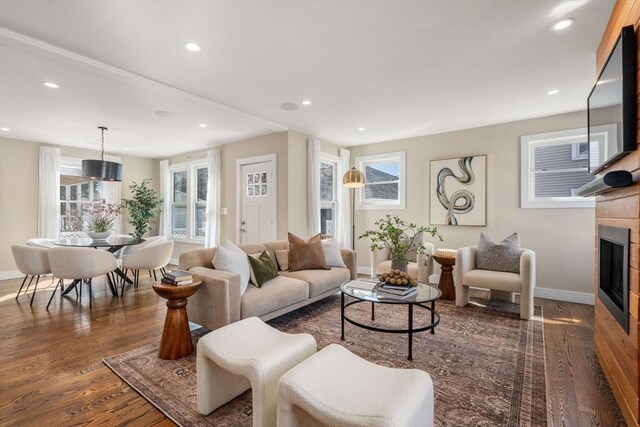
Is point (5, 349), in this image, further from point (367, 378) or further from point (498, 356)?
point (498, 356)

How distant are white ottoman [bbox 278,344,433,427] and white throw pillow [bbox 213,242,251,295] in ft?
5.02

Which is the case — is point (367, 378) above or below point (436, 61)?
below

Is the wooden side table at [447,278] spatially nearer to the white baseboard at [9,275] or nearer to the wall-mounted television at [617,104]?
the wall-mounted television at [617,104]

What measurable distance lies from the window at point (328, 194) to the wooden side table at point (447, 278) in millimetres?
2391

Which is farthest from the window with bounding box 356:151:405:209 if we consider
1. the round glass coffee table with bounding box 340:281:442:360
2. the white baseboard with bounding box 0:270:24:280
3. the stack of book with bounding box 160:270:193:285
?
the white baseboard with bounding box 0:270:24:280

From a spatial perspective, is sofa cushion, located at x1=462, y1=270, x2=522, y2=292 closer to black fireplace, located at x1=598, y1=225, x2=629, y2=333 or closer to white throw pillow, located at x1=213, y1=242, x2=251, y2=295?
black fireplace, located at x1=598, y1=225, x2=629, y2=333

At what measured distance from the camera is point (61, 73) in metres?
2.95

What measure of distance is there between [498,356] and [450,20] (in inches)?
105

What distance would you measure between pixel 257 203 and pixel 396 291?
11.2 ft

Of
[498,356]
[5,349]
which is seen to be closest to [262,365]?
[498,356]

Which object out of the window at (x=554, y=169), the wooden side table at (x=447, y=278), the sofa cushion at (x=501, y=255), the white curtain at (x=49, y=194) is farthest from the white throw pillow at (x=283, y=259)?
the white curtain at (x=49, y=194)

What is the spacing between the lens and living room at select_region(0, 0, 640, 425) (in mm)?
2014

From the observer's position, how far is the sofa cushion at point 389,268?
4.31 metres

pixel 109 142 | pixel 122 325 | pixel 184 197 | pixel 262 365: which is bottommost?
pixel 122 325
